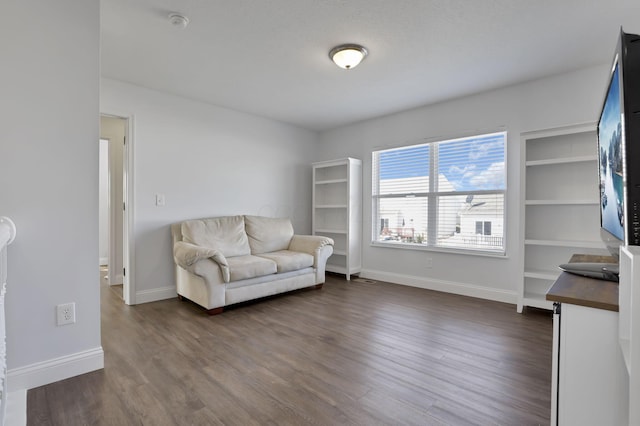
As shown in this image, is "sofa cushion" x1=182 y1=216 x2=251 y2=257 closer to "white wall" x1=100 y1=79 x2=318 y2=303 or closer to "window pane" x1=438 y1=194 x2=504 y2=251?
"white wall" x1=100 y1=79 x2=318 y2=303

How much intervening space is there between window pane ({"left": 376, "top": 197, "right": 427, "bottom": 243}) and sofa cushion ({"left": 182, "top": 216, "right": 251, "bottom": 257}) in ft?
6.80

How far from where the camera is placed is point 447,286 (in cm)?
400

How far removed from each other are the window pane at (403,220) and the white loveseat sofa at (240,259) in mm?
983

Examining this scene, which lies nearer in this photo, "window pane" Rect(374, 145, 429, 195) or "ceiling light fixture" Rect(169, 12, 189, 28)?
"ceiling light fixture" Rect(169, 12, 189, 28)

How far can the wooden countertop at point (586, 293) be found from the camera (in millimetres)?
987

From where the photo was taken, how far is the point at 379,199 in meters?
4.82

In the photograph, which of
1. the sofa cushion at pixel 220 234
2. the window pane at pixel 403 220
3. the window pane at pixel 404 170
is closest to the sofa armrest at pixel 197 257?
the sofa cushion at pixel 220 234

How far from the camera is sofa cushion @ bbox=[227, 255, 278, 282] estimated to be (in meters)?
3.24

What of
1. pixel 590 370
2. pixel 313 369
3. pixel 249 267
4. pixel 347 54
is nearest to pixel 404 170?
pixel 347 54

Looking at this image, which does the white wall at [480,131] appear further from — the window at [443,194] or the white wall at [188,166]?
the white wall at [188,166]

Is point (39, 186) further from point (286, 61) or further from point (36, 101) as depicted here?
point (286, 61)

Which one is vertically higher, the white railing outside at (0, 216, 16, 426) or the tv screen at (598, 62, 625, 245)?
the tv screen at (598, 62, 625, 245)

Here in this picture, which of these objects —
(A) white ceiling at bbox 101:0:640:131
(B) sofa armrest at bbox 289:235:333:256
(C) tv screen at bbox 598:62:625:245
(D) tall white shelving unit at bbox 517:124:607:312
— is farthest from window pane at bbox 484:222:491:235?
(C) tv screen at bbox 598:62:625:245

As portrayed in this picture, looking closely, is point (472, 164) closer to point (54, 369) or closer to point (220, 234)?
point (220, 234)
